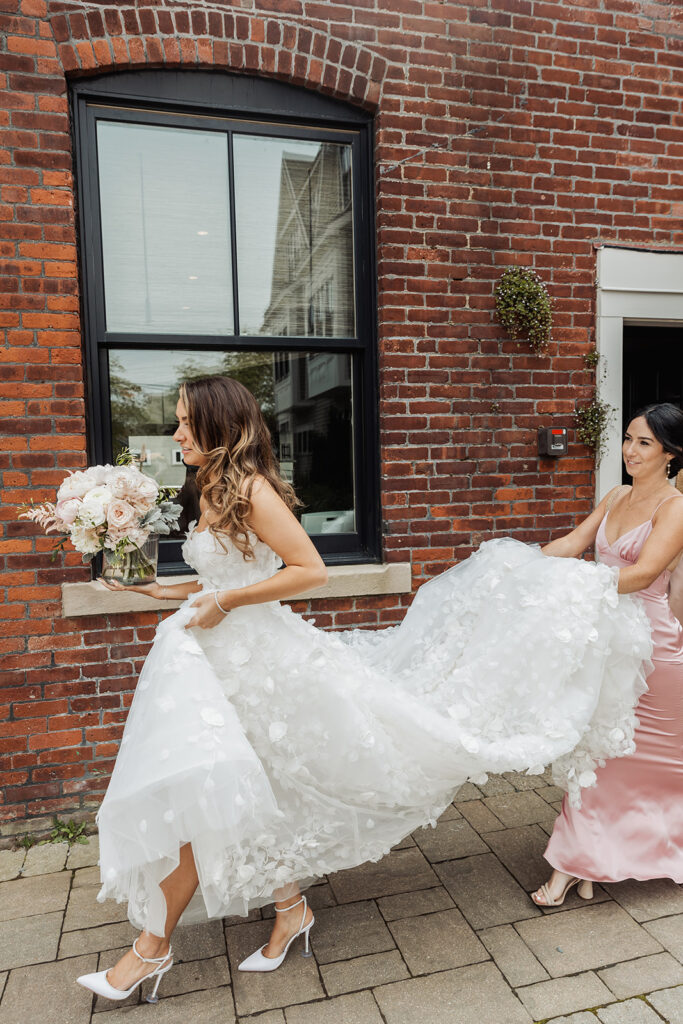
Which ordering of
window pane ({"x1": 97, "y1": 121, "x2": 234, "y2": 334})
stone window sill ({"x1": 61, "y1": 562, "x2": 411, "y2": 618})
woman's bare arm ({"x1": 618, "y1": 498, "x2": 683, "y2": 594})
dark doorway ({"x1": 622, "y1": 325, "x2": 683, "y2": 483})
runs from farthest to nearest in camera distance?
dark doorway ({"x1": 622, "y1": 325, "x2": 683, "y2": 483}), window pane ({"x1": 97, "y1": 121, "x2": 234, "y2": 334}), stone window sill ({"x1": 61, "y1": 562, "x2": 411, "y2": 618}), woman's bare arm ({"x1": 618, "y1": 498, "x2": 683, "y2": 594})

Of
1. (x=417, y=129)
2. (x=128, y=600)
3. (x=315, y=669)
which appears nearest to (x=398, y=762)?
(x=315, y=669)

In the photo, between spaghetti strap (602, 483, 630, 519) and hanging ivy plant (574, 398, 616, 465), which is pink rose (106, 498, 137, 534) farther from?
hanging ivy plant (574, 398, 616, 465)

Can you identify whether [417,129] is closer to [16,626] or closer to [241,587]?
[241,587]

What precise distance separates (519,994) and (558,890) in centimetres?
52

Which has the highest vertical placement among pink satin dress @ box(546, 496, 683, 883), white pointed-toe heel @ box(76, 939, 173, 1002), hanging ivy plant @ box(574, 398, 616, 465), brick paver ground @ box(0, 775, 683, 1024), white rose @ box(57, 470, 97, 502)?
hanging ivy plant @ box(574, 398, 616, 465)

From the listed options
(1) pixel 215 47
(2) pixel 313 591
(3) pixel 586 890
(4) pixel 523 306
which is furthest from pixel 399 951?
(1) pixel 215 47

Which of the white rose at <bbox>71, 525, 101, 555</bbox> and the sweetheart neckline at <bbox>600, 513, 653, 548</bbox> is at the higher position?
the white rose at <bbox>71, 525, 101, 555</bbox>

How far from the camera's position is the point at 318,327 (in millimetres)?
3926

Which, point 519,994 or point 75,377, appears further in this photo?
point 75,377

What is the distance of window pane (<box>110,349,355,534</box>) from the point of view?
3.66m

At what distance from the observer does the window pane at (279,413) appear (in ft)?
12.0

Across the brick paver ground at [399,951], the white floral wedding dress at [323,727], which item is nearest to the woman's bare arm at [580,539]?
the white floral wedding dress at [323,727]

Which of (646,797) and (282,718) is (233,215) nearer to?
(282,718)

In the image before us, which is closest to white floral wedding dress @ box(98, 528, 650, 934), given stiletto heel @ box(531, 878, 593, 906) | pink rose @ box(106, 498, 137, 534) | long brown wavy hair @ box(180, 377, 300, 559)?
long brown wavy hair @ box(180, 377, 300, 559)
